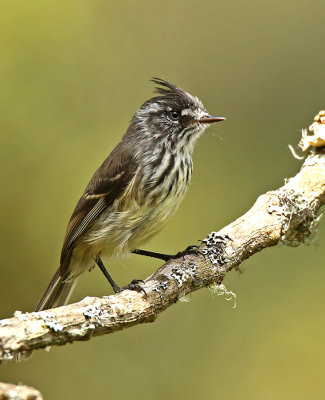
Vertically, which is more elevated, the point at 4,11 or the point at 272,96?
the point at 4,11

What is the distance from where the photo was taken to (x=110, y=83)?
712 centimetres

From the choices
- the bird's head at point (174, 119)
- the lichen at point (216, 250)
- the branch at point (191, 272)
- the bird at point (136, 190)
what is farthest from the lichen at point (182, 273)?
the bird's head at point (174, 119)

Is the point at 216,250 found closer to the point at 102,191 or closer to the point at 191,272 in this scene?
the point at 191,272

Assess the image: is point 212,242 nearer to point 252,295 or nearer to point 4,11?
point 252,295

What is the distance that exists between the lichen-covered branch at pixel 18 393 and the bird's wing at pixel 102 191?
2.16m

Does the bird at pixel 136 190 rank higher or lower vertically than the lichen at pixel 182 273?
higher

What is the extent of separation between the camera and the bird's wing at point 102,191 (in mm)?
4539

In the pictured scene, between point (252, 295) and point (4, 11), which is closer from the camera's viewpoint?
point (252, 295)

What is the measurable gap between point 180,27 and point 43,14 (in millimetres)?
1555

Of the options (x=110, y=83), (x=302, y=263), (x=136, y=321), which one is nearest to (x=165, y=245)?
(x=302, y=263)

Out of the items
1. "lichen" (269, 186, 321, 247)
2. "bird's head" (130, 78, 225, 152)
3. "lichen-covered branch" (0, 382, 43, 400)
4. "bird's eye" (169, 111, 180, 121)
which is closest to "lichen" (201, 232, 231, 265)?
"lichen" (269, 186, 321, 247)

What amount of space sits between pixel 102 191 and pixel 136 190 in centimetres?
33

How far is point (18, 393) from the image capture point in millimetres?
2457

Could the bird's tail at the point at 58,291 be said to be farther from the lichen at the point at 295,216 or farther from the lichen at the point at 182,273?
the lichen at the point at 295,216
